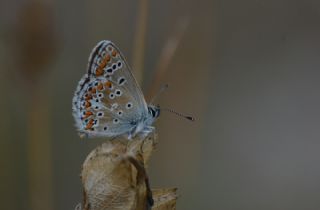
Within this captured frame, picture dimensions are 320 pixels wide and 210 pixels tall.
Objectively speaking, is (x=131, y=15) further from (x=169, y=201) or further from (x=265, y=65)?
(x=169, y=201)

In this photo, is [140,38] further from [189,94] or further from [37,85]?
[189,94]

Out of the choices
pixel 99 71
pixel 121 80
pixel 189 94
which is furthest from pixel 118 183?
pixel 189 94

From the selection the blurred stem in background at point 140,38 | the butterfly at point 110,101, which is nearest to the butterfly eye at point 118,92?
the butterfly at point 110,101

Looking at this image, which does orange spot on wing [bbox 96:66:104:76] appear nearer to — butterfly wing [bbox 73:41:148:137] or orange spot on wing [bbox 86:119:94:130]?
butterfly wing [bbox 73:41:148:137]

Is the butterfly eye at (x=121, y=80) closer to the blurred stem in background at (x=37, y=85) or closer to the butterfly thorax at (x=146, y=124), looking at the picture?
the butterfly thorax at (x=146, y=124)

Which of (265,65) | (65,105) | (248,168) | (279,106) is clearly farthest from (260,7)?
(65,105)

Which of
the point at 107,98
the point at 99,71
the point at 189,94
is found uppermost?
the point at 99,71
